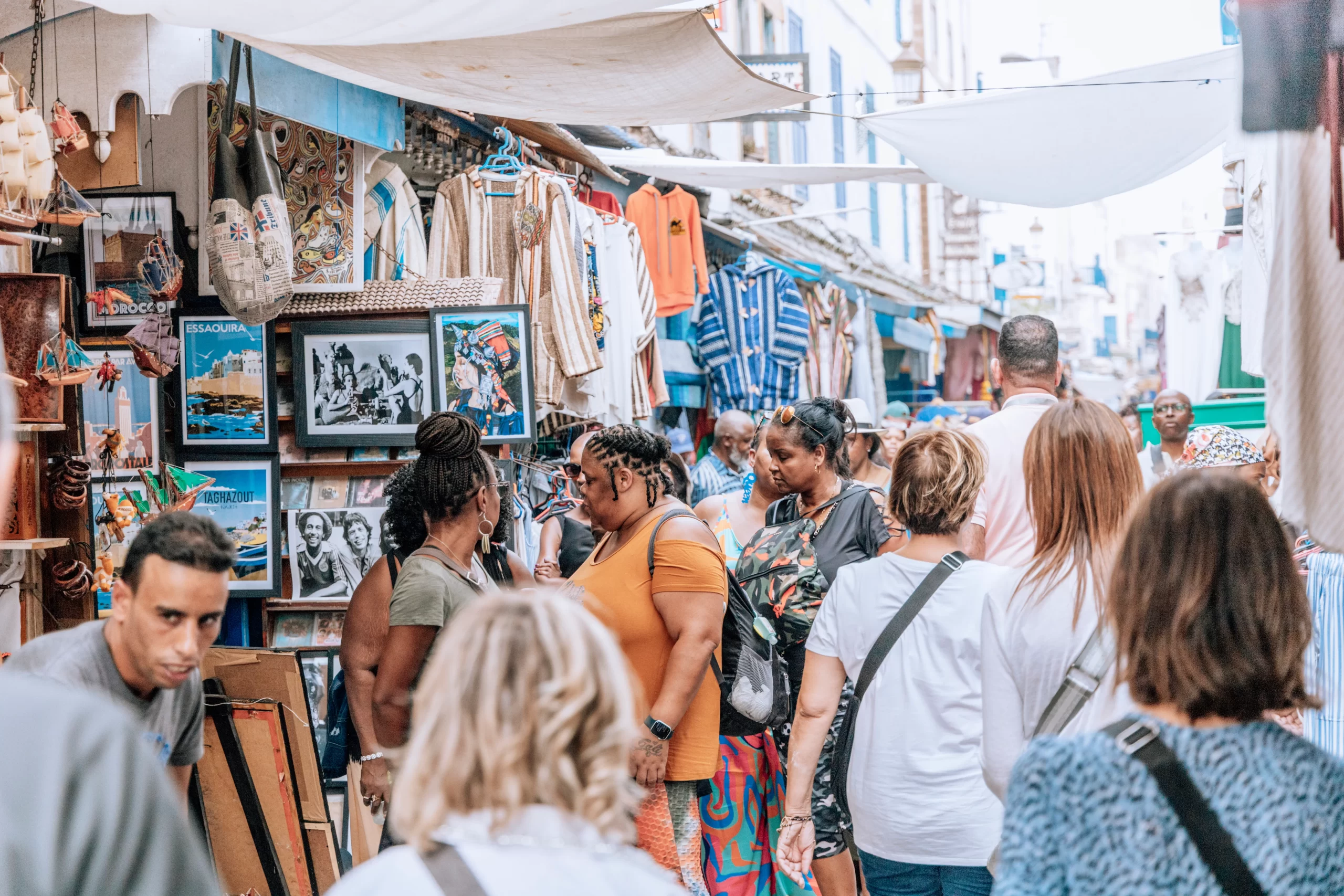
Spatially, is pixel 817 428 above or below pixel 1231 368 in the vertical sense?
below

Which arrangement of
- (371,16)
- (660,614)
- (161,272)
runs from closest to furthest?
(371,16)
(660,614)
(161,272)

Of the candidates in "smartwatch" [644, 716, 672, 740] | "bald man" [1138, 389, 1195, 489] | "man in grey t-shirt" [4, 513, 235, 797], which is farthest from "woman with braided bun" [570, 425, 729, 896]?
"bald man" [1138, 389, 1195, 489]

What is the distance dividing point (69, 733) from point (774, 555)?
3668 millimetres

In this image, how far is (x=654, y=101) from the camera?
16.2ft

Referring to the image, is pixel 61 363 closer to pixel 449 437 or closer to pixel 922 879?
pixel 449 437

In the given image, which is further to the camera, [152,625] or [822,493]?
[822,493]

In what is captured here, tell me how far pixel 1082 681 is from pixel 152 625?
1.84 metres

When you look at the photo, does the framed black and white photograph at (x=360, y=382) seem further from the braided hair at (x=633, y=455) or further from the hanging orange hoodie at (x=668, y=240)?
the hanging orange hoodie at (x=668, y=240)

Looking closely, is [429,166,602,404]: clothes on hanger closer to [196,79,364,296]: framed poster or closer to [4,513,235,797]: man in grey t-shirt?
[196,79,364,296]: framed poster

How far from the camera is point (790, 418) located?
200 inches

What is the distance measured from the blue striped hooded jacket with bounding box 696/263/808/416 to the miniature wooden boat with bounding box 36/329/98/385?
19.8 ft

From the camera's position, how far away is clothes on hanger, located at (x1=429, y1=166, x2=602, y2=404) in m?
6.19

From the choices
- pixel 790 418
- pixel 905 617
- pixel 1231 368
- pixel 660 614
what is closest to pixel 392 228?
pixel 790 418

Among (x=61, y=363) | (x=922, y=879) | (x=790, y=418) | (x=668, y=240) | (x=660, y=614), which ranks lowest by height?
(x=922, y=879)
